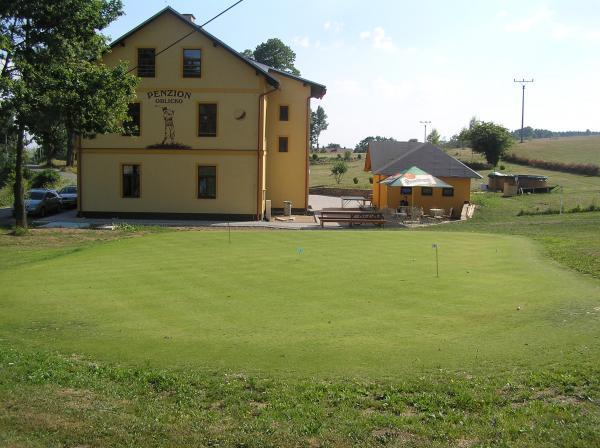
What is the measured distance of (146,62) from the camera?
117ft

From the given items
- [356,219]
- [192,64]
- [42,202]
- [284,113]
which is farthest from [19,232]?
[284,113]

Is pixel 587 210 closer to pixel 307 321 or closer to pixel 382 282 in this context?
pixel 382 282

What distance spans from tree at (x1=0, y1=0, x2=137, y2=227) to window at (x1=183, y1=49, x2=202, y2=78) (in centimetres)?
805

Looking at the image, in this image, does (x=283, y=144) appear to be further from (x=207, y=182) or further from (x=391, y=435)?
(x=391, y=435)

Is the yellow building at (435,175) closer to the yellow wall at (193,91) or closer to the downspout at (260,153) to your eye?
the downspout at (260,153)

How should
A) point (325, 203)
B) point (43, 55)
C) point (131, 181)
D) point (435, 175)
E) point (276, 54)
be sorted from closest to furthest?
point (43, 55), point (131, 181), point (435, 175), point (325, 203), point (276, 54)

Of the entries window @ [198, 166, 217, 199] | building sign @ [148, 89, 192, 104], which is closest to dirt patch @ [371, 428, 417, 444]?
window @ [198, 166, 217, 199]

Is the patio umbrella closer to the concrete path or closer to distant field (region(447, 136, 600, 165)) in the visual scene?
the concrete path

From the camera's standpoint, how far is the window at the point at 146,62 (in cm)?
3544

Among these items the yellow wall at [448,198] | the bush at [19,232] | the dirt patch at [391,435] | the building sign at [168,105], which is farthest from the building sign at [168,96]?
the dirt patch at [391,435]

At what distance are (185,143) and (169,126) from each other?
1.35m

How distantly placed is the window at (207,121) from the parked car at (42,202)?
10.9 metres

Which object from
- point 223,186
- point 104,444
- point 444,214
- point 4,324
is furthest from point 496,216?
point 104,444

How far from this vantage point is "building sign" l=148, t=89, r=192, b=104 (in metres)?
35.7
